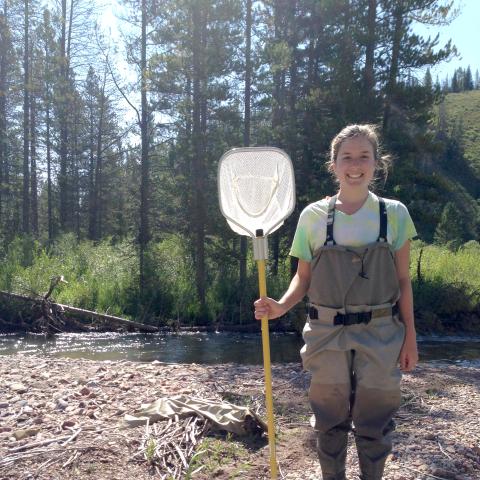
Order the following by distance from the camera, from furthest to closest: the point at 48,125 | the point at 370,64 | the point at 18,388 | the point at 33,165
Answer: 1. the point at 33,165
2. the point at 48,125
3. the point at 370,64
4. the point at 18,388

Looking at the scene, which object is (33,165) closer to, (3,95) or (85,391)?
(3,95)

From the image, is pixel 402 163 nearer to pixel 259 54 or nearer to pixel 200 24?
pixel 259 54

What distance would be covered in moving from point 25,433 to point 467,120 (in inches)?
4323

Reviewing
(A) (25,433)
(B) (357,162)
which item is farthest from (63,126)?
(B) (357,162)

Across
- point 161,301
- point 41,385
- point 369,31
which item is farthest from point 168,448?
point 369,31

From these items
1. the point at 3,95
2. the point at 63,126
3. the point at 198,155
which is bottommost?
the point at 198,155

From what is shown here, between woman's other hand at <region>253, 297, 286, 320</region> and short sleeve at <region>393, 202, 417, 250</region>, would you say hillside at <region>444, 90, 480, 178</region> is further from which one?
woman's other hand at <region>253, 297, 286, 320</region>

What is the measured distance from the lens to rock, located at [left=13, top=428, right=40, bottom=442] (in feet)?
14.7

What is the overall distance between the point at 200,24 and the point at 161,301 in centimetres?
884

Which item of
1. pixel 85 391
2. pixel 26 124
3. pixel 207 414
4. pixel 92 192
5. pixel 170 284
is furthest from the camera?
pixel 92 192

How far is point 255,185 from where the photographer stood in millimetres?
3654

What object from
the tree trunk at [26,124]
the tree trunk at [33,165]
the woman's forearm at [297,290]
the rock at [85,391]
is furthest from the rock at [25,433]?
the tree trunk at [33,165]

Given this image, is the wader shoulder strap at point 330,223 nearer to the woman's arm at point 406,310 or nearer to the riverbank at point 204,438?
the woman's arm at point 406,310

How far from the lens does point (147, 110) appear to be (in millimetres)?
21188
